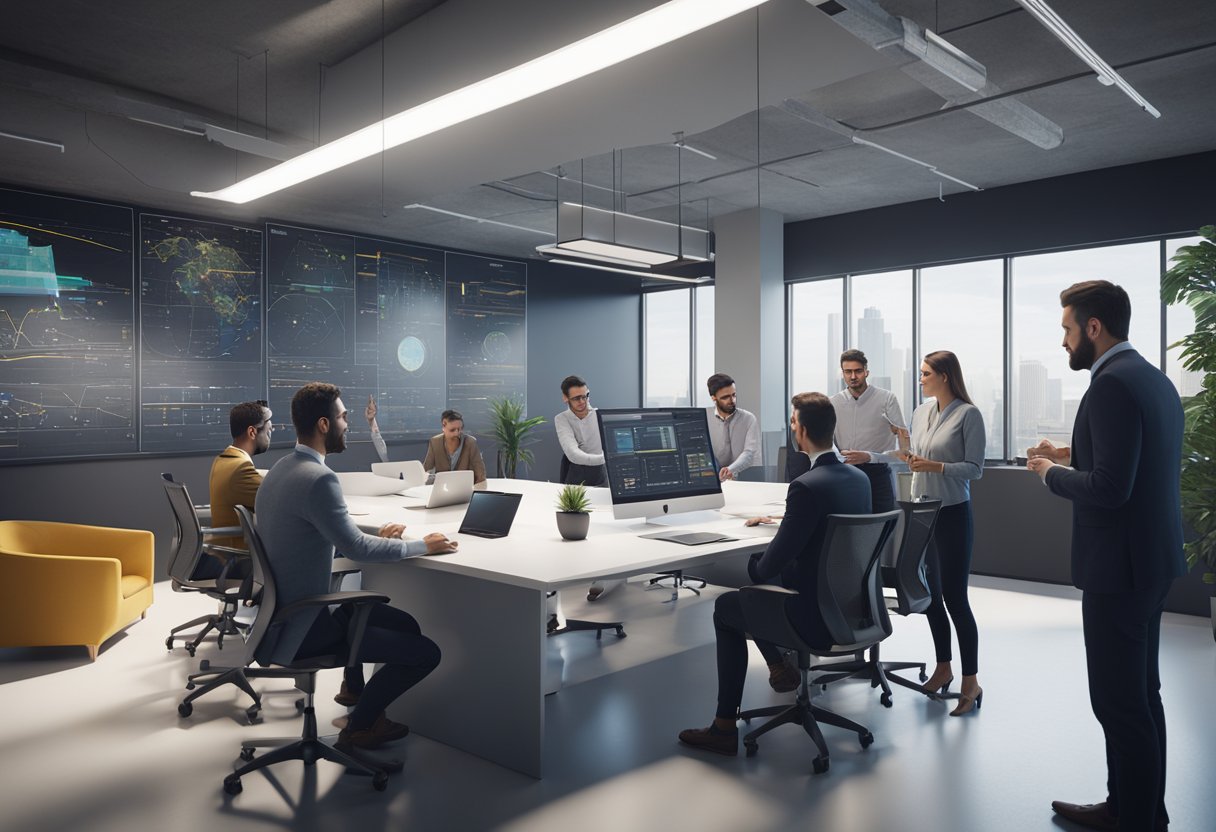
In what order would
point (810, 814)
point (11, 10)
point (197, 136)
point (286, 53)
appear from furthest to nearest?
point (197, 136) → point (286, 53) → point (11, 10) → point (810, 814)

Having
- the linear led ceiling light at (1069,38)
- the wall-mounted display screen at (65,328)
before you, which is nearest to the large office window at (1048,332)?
the linear led ceiling light at (1069,38)

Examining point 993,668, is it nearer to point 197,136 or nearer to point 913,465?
point 913,465

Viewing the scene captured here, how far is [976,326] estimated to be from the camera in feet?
26.3

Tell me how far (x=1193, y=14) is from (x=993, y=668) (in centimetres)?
355

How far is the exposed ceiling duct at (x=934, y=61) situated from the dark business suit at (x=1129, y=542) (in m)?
1.89

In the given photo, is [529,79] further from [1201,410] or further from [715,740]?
[1201,410]

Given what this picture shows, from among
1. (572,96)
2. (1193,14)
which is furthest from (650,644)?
(1193,14)

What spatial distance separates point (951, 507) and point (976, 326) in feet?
15.2

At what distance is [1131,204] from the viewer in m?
7.02

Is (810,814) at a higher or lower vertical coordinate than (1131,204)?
lower


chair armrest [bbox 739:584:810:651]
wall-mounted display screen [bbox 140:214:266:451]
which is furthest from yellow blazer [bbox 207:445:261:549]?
wall-mounted display screen [bbox 140:214:266:451]

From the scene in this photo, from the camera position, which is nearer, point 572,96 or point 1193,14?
point 1193,14

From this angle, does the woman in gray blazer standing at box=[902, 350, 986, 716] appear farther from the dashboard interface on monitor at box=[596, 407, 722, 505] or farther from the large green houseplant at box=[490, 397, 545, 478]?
the large green houseplant at box=[490, 397, 545, 478]

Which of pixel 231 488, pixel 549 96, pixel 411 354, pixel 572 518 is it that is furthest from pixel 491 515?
pixel 411 354
